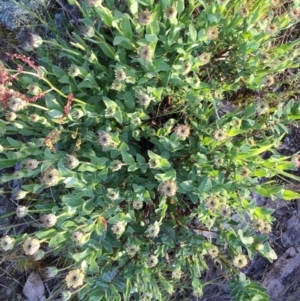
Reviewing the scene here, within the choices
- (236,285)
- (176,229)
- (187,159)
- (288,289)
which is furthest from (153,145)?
(288,289)

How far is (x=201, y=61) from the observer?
2.06m

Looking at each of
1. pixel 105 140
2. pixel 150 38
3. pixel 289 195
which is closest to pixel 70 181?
pixel 105 140

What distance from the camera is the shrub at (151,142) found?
191cm

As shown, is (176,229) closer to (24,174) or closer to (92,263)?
(92,263)

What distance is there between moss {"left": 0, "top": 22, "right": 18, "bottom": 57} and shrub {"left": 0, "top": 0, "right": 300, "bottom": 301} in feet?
1.89

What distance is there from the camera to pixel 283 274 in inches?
115

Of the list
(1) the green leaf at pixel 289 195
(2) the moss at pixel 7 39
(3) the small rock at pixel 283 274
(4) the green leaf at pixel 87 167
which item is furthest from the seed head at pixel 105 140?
(3) the small rock at pixel 283 274

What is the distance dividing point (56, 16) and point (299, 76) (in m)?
1.48

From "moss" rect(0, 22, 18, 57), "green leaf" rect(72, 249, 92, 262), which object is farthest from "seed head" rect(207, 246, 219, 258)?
"moss" rect(0, 22, 18, 57)

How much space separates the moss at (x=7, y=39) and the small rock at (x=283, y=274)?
7.19 ft

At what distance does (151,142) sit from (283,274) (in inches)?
53.2

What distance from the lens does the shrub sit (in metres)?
1.91

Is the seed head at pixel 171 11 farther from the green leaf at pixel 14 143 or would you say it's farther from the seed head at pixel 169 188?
the green leaf at pixel 14 143

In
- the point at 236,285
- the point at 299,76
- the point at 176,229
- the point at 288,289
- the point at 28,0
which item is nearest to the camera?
the point at 236,285
